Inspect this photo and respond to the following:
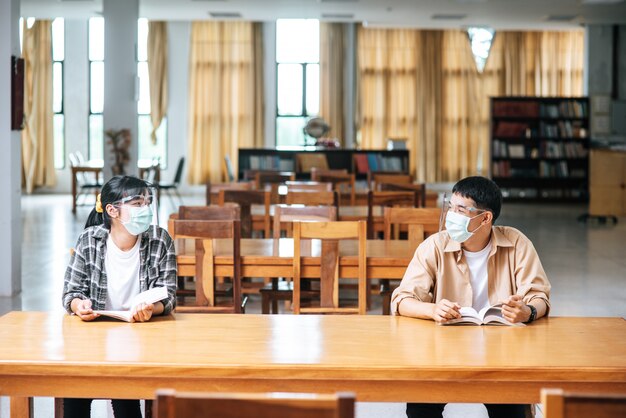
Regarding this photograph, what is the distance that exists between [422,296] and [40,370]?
141 cm

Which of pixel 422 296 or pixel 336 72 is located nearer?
pixel 422 296

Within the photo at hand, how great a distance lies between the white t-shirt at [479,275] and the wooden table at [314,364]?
52 centimetres

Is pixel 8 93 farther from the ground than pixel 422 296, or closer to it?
farther from the ground

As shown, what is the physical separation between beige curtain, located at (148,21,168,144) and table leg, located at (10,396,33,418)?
57.9 ft

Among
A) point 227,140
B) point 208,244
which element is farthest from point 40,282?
point 227,140

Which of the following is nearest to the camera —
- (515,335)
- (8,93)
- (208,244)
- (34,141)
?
(515,335)

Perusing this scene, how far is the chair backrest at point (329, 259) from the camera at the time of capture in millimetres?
4754

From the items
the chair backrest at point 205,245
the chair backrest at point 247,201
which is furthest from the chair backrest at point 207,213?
the chair backrest at point 247,201

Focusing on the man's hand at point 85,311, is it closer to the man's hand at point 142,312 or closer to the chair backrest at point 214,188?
the man's hand at point 142,312

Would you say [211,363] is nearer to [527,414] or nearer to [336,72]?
[527,414]

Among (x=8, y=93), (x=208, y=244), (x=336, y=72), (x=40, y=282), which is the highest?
(x=336, y=72)

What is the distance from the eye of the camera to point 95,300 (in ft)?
11.3

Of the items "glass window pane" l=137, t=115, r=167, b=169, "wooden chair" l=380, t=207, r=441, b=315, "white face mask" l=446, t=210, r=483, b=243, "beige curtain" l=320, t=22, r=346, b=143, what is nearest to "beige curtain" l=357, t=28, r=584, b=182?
"beige curtain" l=320, t=22, r=346, b=143

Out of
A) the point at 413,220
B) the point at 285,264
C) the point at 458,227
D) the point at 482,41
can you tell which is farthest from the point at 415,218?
the point at 482,41
